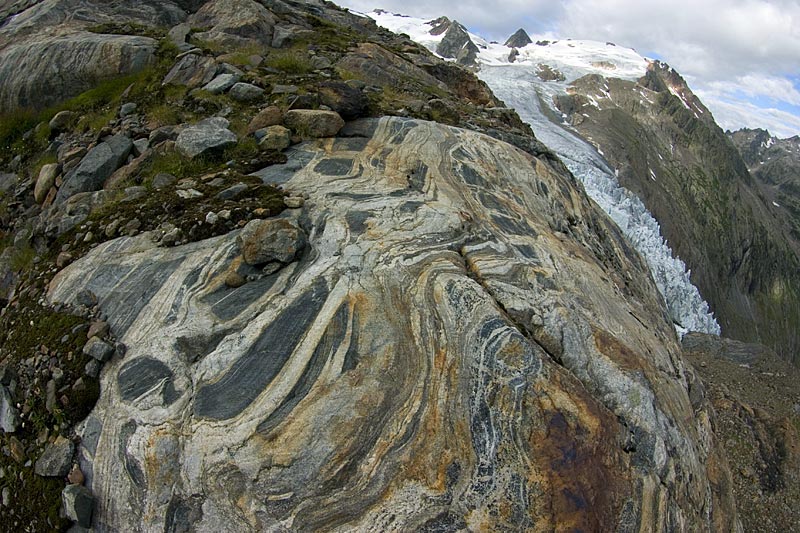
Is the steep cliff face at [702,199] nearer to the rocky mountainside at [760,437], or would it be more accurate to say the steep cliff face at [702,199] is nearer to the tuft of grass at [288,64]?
the rocky mountainside at [760,437]

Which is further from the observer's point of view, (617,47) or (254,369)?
(617,47)

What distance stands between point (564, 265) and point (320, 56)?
12.1 meters

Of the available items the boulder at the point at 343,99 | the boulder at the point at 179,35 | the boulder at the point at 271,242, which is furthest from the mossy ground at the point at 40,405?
the boulder at the point at 179,35

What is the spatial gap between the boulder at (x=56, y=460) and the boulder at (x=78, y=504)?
0.28 m

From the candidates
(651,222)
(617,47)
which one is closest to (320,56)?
(651,222)

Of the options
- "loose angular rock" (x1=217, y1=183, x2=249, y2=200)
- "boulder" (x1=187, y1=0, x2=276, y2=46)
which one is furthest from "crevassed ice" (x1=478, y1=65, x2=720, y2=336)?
"loose angular rock" (x1=217, y1=183, x2=249, y2=200)

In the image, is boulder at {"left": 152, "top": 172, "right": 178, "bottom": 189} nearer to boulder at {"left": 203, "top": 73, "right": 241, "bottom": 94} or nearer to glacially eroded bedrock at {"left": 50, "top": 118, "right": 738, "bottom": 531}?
glacially eroded bedrock at {"left": 50, "top": 118, "right": 738, "bottom": 531}

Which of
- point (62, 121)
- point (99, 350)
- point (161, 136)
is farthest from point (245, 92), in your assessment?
point (99, 350)

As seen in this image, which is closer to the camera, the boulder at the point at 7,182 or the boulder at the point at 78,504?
the boulder at the point at 78,504

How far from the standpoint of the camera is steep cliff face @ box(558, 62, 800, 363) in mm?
101375

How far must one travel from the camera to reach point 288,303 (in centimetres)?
612

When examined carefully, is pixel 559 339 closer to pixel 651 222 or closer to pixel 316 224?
pixel 316 224

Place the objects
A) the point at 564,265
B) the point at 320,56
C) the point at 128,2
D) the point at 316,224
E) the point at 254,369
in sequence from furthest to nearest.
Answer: the point at 128,2 < the point at 320,56 < the point at 564,265 < the point at 316,224 < the point at 254,369

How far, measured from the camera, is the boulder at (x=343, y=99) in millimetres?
10828
